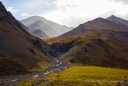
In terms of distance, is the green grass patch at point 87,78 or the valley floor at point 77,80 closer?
the valley floor at point 77,80

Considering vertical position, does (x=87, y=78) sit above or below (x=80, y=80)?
below

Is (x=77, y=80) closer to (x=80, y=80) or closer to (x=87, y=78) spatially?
(x=80, y=80)

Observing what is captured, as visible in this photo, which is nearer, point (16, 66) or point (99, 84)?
point (99, 84)

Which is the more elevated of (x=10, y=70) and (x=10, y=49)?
(x=10, y=49)

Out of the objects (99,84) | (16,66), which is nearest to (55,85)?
(99,84)

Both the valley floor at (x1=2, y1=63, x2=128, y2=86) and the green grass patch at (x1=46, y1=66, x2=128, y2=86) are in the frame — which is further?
the green grass patch at (x1=46, y1=66, x2=128, y2=86)

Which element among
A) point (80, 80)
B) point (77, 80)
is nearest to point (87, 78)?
point (80, 80)

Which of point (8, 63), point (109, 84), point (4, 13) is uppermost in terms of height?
point (4, 13)

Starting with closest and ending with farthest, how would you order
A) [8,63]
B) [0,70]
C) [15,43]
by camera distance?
[0,70]
[8,63]
[15,43]

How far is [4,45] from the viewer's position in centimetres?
11562

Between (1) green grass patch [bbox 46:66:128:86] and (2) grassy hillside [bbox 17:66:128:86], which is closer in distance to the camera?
(2) grassy hillside [bbox 17:66:128:86]

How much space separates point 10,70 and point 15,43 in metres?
54.3

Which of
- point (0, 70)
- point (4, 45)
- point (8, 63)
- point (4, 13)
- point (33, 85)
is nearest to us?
point (33, 85)

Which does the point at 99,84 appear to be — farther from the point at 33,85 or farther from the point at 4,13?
the point at 4,13
